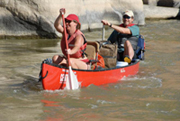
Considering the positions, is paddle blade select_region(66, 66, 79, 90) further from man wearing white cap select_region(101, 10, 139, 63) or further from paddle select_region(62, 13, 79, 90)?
man wearing white cap select_region(101, 10, 139, 63)

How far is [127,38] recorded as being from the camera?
7945 millimetres

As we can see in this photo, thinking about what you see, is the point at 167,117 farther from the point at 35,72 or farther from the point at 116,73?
the point at 35,72

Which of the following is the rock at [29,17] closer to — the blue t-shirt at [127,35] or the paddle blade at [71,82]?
the blue t-shirt at [127,35]

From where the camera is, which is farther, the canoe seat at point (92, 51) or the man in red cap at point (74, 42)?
the canoe seat at point (92, 51)

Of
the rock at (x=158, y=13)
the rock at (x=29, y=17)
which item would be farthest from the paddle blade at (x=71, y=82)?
the rock at (x=158, y=13)

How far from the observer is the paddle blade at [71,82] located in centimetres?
605

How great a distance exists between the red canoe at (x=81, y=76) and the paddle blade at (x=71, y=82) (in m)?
0.06

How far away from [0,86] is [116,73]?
7.00 feet

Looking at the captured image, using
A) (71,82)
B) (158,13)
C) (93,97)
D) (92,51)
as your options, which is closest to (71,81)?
(71,82)

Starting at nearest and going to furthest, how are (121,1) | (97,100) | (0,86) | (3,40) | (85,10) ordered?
(97,100) → (0,86) → (3,40) → (85,10) → (121,1)

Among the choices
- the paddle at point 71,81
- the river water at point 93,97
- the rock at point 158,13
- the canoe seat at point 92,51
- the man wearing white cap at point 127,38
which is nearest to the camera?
the river water at point 93,97

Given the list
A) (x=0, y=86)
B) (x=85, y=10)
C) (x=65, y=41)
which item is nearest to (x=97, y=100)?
(x=65, y=41)

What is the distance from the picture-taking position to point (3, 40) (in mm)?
12133

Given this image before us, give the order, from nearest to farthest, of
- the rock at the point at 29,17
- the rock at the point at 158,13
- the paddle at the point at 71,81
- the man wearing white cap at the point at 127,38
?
the paddle at the point at 71,81
the man wearing white cap at the point at 127,38
the rock at the point at 29,17
the rock at the point at 158,13
